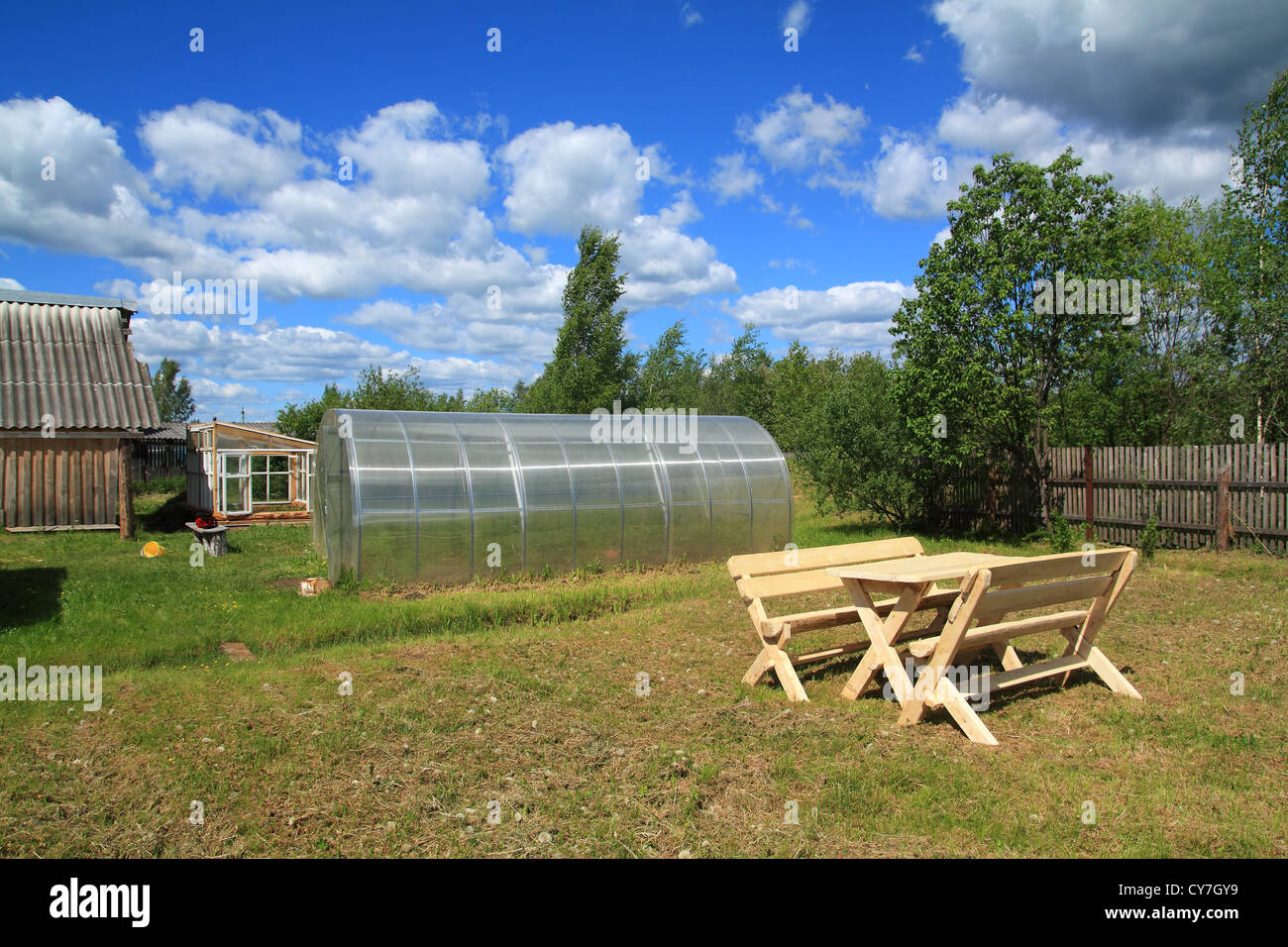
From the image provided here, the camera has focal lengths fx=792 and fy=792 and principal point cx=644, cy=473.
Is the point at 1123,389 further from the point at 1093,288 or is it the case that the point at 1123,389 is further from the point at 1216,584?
the point at 1216,584

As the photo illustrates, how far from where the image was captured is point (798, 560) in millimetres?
7199

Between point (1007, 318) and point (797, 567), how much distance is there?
11.2 meters

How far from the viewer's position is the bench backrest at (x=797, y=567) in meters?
6.74

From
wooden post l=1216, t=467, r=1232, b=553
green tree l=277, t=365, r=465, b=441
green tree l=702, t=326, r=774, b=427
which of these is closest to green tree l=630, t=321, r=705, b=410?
green tree l=702, t=326, r=774, b=427

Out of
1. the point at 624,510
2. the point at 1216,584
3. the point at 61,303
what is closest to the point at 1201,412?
the point at 1216,584

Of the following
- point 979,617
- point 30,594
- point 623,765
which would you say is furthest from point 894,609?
point 30,594

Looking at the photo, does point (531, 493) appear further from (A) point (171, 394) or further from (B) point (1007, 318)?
(A) point (171, 394)

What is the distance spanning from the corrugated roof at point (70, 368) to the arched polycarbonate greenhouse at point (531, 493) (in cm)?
604

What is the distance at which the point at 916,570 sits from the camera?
6312 millimetres

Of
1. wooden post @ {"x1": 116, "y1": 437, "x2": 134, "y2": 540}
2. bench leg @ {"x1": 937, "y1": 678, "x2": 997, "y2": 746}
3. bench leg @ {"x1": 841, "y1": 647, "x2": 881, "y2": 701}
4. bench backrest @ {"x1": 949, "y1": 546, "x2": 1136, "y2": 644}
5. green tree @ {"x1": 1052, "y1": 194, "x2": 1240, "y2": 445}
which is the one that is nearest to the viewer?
bench leg @ {"x1": 937, "y1": 678, "x2": 997, "y2": 746}

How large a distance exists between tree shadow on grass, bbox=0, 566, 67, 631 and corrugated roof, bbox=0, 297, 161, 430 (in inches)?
227

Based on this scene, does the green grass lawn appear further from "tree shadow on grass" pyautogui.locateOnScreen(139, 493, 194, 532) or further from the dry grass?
"tree shadow on grass" pyautogui.locateOnScreen(139, 493, 194, 532)

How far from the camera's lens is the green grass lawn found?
4266 mm

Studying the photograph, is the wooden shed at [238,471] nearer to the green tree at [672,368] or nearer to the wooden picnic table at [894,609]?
the wooden picnic table at [894,609]
